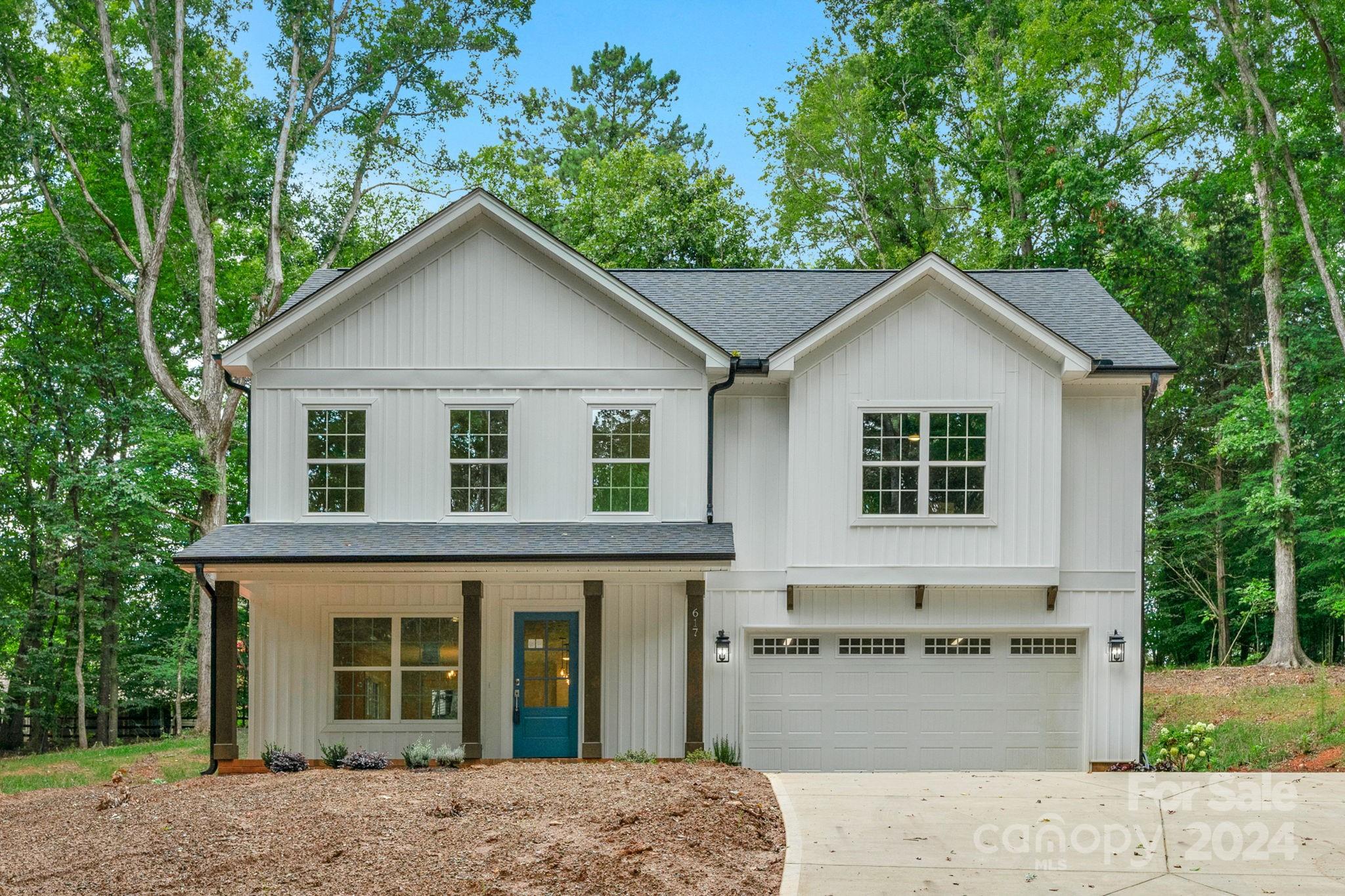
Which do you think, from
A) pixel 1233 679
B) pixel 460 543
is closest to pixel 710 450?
pixel 460 543

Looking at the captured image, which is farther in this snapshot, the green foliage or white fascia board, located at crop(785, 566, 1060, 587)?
the green foliage

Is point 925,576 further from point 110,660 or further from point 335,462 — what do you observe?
point 110,660

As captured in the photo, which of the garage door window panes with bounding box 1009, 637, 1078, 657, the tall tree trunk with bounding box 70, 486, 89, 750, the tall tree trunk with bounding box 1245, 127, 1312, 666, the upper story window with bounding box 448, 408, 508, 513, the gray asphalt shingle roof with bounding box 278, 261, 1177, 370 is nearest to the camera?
the upper story window with bounding box 448, 408, 508, 513

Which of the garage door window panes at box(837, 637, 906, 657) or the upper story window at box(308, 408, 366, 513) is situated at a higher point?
the upper story window at box(308, 408, 366, 513)

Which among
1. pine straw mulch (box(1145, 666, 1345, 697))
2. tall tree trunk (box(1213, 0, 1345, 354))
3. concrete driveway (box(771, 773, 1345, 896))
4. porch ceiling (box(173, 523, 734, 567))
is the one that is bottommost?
pine straw mulch (box(1145, 666, 1345, 697))

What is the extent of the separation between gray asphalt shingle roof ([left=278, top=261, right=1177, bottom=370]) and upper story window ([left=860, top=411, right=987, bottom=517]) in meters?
1.77

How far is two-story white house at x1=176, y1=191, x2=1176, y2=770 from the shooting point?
1305 centimetres

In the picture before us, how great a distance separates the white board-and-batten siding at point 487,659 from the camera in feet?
43.1

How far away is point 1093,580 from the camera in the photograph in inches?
525

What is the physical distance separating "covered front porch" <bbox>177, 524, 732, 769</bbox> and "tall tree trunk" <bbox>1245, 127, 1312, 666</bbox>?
14.1 m

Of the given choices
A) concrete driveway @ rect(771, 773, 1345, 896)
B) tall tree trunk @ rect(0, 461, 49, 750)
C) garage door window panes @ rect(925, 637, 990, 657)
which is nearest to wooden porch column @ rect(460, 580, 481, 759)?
concrete driveway @ rect(771, 773, 1345, 896)

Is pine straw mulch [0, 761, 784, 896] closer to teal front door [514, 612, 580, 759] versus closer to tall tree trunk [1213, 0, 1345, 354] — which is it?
teal front door [514, 612, 580, 759]

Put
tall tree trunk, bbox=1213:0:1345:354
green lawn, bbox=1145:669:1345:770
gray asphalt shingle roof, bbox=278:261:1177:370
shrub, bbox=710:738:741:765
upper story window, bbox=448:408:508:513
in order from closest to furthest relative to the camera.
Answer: shrub, bbox=710:738:741:765
upper story window, bbox=448:408:508:513
gray asphalt shingle roof, bbox=278:261:1177:370
green lawn, bbox=1145:669:1345:770
tall tree trunk, bbox=1213:0:1345:354

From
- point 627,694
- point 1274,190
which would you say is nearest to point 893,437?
point 627,694
